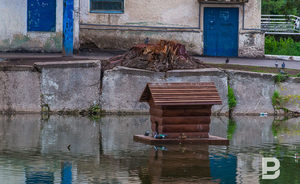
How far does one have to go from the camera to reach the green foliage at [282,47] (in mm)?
31655

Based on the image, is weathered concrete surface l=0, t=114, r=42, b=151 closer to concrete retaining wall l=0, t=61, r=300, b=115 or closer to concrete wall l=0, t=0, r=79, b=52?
concrete retaining wall l=0, t=61, r=300, b=115

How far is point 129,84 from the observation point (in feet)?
60.6

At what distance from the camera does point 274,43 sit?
33.6m

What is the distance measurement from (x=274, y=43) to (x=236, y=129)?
18.2 meters

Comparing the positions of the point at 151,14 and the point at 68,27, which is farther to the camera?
the point at 151,14

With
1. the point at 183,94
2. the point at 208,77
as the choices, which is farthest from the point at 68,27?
the point at 183,94

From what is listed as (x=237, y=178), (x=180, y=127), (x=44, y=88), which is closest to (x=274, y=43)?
(x=44, y=88)

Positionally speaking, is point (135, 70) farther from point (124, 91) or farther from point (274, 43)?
point (274, 43)

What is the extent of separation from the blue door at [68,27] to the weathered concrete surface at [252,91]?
22.1 ft

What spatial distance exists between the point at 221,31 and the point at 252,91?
9.76m

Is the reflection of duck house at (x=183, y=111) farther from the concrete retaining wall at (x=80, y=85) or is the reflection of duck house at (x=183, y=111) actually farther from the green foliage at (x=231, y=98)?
the green foliage at (x=231, y=98)

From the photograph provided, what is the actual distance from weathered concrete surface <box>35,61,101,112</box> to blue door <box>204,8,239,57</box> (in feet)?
35.2

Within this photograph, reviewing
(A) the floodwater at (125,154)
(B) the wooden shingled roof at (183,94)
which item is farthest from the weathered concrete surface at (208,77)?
(B) the wooden shingled roof at (183,94)

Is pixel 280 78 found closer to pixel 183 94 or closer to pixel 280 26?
pixel 183 94
